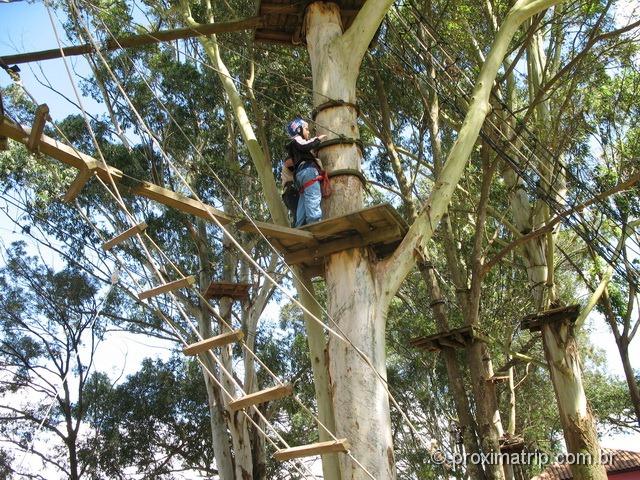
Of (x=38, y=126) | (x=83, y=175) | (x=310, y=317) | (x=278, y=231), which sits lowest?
(x=310, y=317)

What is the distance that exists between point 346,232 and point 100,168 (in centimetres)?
144

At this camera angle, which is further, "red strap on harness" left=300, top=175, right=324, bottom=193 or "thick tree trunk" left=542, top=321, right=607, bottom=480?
"thick tree trunk" left=542, top=321, right=607, bottom=480

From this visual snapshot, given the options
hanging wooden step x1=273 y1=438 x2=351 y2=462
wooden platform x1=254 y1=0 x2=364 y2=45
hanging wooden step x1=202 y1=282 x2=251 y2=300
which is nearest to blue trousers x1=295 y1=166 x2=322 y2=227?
wooden platform x1=254 y1=0 x2=364 y2=45

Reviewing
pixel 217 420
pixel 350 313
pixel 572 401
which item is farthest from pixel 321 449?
pixel 217 420

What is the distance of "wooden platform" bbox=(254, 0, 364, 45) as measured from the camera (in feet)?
16.5

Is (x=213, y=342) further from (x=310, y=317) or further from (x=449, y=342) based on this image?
(x=449, y=342)

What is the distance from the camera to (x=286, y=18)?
540cm

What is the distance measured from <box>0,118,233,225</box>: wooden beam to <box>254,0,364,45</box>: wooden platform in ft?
6.30

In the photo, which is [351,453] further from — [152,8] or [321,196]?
[152,8]

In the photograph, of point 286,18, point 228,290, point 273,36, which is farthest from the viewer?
point 228,290

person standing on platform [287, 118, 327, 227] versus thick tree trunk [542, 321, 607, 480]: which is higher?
person standing on platform [287, 118, 327, 227]

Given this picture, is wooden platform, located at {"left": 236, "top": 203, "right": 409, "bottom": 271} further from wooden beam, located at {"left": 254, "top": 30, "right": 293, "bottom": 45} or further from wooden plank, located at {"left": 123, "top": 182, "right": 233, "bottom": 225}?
wooden beam, located at {"left": 254, "top": 30, "right": 293, "bottom": 45}

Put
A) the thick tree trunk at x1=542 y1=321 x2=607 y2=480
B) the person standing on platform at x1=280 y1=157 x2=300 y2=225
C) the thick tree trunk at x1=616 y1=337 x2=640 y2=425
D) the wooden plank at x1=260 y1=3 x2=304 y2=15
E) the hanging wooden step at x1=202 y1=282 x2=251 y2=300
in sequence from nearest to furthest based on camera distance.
Result: the person standing on platform at x1=280 y1=157 x2=300 y2=225, the wooden plank at x1=260 y1=3 x2=304 y2=15, the thick tree trunk at x1=542 y1=321 x2=607 y2=480, the hanging wooden step at x1=202 y1=282 x2=251 y2=300, the thick tree trunk at x1=616 y1=337 x2=640 y2=425

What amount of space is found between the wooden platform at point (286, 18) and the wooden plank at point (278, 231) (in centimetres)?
190
